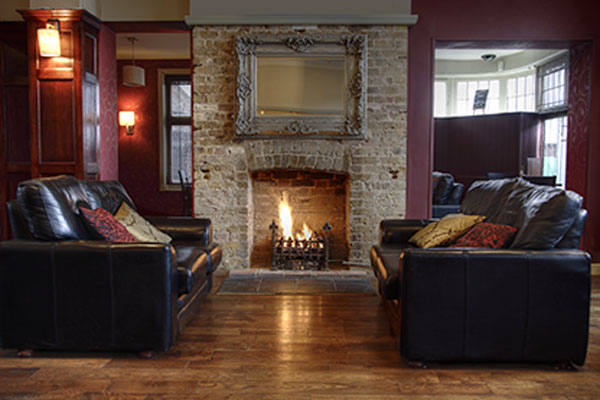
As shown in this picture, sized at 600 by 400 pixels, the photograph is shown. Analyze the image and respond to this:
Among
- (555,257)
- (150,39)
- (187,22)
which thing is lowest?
(555,257)

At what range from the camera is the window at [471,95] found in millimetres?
9375

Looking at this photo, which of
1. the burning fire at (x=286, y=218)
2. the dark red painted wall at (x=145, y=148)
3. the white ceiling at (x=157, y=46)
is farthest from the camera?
the dark red painted wall at (x=145, y=148)

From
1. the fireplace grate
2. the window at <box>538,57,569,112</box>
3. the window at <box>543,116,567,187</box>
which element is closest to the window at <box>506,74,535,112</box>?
the window at <box>538,57,569,112</box>

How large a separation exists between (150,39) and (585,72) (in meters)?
5.65

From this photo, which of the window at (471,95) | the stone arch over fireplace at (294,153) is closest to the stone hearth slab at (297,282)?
the stone arch over fireplace at (294,153)

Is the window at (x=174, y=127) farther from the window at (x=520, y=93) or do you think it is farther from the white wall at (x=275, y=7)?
the window at (x=520, y=93)

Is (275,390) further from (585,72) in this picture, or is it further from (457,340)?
(585,72)

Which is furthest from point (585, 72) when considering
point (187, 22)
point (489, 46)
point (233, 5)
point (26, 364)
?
point (26, 364)

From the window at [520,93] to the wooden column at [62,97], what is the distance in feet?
24.0

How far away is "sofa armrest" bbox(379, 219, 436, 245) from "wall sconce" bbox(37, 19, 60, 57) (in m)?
3.44

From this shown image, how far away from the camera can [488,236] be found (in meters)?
2.79

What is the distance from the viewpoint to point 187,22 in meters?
4.62

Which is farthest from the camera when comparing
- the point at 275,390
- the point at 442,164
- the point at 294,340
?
the point at 442,164

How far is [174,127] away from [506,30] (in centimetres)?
568
